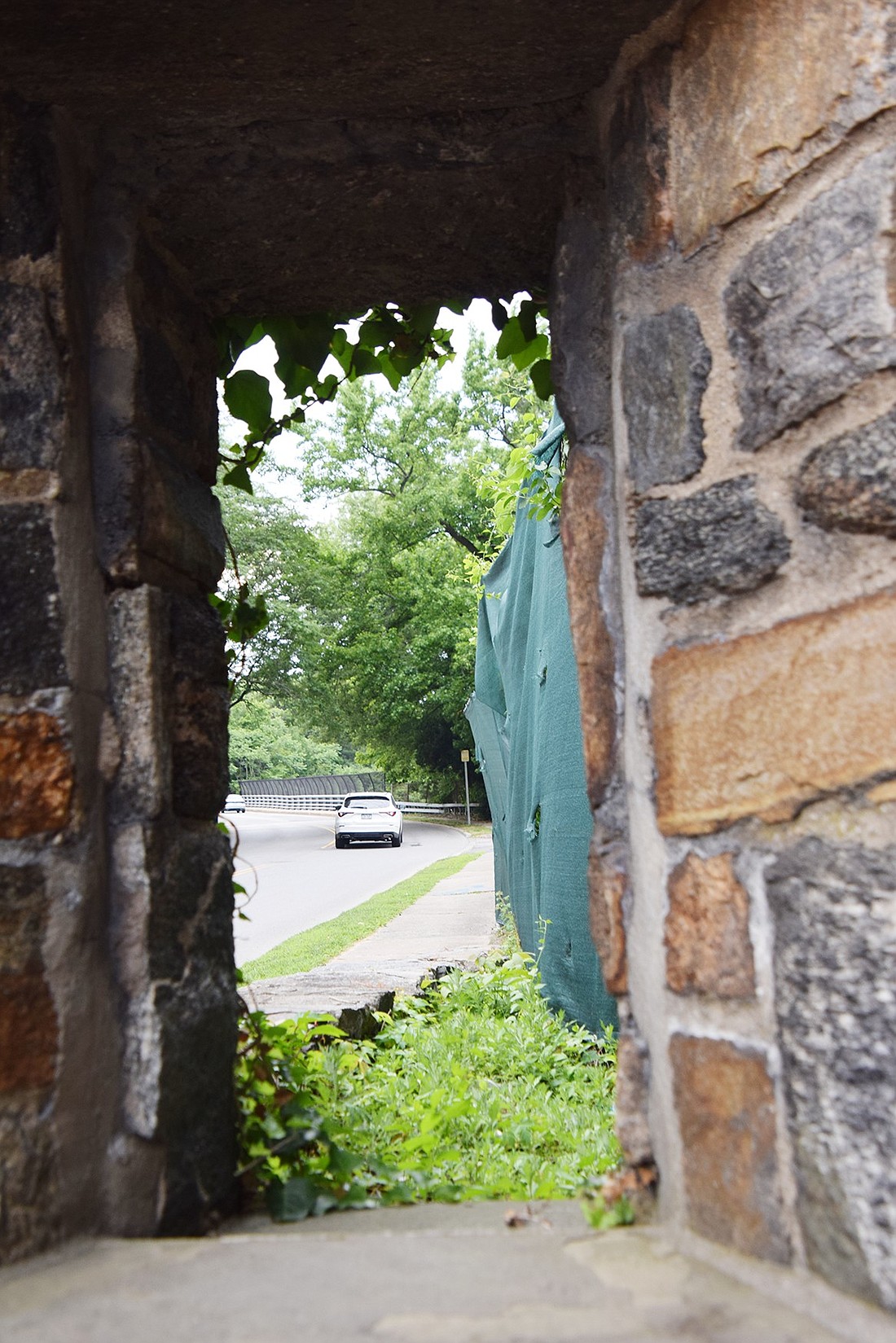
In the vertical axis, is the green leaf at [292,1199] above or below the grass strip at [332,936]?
above

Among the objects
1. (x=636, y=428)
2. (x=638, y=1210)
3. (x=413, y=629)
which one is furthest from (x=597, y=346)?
(x=413, y=629)

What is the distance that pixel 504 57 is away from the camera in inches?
50.6

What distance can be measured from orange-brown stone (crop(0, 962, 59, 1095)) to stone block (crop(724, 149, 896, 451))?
1.07 metres

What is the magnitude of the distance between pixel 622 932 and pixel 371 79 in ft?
3.80

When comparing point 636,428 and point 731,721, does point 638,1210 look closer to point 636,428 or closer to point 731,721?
point 731,721

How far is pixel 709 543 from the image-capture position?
3.85 feet

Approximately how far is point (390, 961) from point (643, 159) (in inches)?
171

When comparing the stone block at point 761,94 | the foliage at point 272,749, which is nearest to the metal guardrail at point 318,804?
the foliage at point 272,749

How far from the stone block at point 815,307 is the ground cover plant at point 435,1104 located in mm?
1068

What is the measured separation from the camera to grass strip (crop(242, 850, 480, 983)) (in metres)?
5.37

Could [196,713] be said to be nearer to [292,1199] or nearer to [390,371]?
[292,1199]

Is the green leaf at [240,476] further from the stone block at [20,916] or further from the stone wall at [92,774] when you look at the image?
the stone block at [20,916]

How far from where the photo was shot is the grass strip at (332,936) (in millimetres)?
5371

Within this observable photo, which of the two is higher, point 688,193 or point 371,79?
point 371,79
